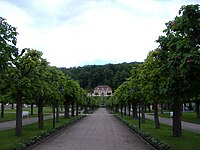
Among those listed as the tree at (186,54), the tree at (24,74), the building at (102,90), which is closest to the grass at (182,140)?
the tree at (186,54)

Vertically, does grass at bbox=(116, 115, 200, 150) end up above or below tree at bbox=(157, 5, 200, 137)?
below

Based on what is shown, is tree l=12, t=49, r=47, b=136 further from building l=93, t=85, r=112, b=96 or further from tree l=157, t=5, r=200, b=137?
building l=93, t=85, r=112, b=96

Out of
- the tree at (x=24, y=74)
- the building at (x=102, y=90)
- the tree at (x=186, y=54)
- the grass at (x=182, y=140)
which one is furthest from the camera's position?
the building at (x=102, y=90)

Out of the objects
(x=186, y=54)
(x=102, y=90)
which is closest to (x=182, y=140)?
(x=186, y=54)

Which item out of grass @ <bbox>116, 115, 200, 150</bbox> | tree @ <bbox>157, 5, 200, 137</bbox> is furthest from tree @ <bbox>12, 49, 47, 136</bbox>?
tree @ <bbox>157, 5, 200, 137</bbox>

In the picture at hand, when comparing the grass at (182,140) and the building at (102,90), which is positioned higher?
the building at (102,90)

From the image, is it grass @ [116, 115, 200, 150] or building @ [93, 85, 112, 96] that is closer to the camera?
grass @ [116, 115, 200, 150]

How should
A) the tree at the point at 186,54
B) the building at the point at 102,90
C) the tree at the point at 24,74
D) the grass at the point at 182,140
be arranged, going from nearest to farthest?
1. the tree at the point at 186,54
2. the grass at the point at 182,140
3. the tree at the point at 24,74
4. the building at the point at 102,90

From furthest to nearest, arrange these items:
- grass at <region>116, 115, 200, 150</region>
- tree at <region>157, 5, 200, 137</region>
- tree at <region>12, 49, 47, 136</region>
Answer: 1. tree at <region>12, 49, 47, 136</region>
2. grass at <region>116, 115, 200, 150</region>
3. tree at <region>157, 5, 200, 137</region>

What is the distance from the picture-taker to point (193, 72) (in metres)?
8.12

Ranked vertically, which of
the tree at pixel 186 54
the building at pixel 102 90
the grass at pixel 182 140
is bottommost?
the grass at pixel 182 140

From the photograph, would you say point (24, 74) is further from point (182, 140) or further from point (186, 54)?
point (186, 54)

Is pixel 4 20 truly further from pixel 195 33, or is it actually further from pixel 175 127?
pixel 175 127

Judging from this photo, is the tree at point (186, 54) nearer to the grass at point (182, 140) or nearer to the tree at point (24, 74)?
the grass at point (182, 140)
